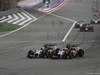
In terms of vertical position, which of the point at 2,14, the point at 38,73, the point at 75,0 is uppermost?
the point at 75,0

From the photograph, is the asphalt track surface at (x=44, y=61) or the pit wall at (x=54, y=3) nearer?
the asphalt track surface at (x=44, y=61)

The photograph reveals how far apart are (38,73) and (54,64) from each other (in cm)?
232

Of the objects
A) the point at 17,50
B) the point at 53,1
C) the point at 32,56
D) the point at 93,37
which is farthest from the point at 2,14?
the point at 32,56

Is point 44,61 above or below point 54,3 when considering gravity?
below

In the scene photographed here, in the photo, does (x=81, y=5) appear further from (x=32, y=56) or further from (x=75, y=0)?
(x=32, y=56)

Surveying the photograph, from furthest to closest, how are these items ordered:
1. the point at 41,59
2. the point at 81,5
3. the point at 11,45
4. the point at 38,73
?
the point at 81,5, the point at 11,45, the point at 41,59, the point at 38,73

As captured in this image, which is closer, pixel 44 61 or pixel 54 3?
pixel 44 61

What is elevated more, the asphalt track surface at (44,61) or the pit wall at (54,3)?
the pit wall at (54,3)

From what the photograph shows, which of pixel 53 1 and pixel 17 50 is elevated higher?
pixel 53 1

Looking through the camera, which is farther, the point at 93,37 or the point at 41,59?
the point at 93,37

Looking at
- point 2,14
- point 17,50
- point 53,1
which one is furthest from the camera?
point 53,1

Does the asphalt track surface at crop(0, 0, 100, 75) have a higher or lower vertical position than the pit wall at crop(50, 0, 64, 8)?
lower

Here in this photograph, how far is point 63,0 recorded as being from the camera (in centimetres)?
6850

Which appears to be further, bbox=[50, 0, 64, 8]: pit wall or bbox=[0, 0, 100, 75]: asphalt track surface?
bbox=[50, 0, 64, 8]: pit wall
